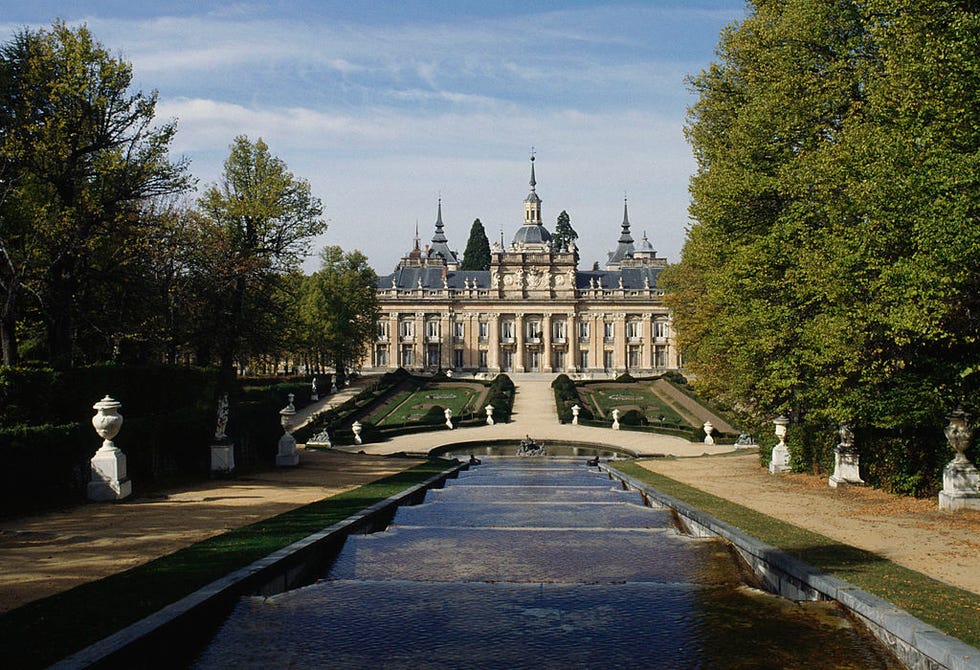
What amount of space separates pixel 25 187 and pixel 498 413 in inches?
1286

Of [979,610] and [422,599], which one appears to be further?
[422,599]

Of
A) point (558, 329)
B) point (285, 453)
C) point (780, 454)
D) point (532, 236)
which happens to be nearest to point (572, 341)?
point (558, 329)

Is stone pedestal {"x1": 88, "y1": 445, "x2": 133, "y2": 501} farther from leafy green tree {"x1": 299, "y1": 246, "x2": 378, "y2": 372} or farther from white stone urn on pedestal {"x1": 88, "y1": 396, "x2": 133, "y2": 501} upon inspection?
leafy green tree {"x1": 299, "y1": 246, "x2": 378, "y2": 372}

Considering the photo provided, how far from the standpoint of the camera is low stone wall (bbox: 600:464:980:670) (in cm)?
634

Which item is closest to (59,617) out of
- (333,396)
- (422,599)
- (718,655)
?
(422,599)

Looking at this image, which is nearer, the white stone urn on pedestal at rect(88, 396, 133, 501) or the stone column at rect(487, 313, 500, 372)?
the white stone urn on pedestal at rect(88, 396, 133, 501)

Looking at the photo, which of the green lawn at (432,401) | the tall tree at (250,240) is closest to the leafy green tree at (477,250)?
the green lawn at (432,401)

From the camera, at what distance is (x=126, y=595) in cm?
792

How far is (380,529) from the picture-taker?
13.5m

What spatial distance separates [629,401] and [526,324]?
117 ft

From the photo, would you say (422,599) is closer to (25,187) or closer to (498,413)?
(25,187)

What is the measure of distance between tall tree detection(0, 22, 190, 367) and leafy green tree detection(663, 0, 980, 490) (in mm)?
15015

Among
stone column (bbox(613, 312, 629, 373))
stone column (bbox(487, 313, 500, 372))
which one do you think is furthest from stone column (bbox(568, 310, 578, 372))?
stone column (bbox(487, 313, 500, 372))

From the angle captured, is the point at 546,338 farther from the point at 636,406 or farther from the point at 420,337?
the point at 636,406
